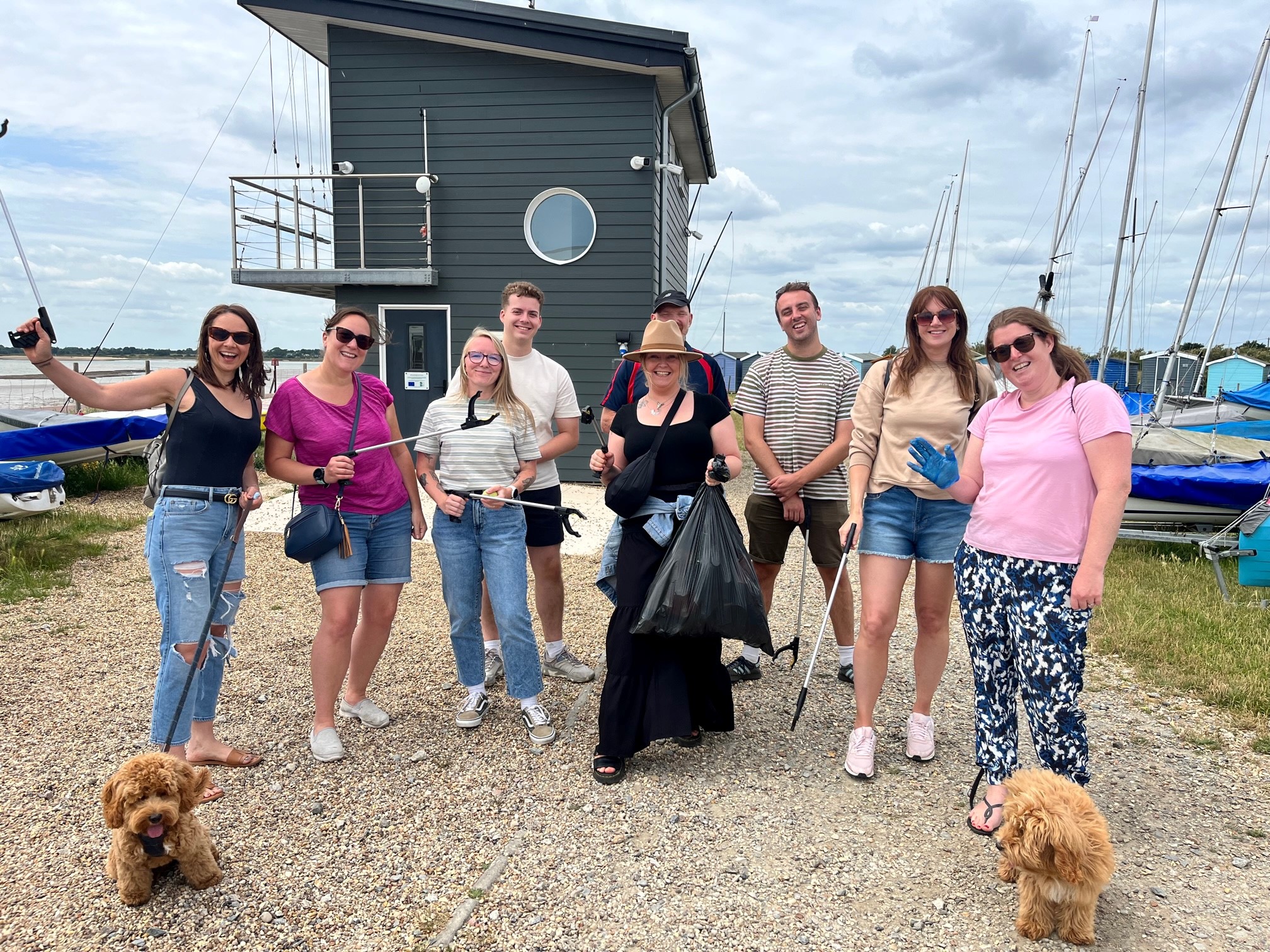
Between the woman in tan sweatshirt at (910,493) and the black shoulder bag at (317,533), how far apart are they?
2.07 meters

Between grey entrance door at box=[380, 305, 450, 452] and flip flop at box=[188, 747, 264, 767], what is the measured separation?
24.5 ft

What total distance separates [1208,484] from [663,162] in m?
7.22

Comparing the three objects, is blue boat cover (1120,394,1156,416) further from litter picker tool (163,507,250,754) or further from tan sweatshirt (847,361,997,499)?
litter picker tool (163,507,250,754)

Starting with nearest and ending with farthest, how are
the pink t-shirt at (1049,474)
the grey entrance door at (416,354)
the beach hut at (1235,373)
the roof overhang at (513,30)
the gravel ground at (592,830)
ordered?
the gravel ground at (592,830)
the pink t-shirt at (1049,474)
the roof overhang at (513,30)
the grey entrance door at (416,354)
the beach hut at (1235,373)

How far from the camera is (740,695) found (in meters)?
4.24

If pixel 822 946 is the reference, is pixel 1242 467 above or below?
above

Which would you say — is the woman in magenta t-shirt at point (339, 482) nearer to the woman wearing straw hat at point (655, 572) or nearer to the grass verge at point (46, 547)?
the woman wearing straw hat at point (655, 572)

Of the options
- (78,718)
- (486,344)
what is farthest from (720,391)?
(78,718)

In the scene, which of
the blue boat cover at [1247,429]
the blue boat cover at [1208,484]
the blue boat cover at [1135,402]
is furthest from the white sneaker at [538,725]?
the blue boat cover at [1135,402]

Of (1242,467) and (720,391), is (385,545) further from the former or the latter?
(1242,467)

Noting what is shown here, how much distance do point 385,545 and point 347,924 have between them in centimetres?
153

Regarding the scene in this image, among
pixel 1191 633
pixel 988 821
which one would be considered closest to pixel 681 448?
pixel 988 821

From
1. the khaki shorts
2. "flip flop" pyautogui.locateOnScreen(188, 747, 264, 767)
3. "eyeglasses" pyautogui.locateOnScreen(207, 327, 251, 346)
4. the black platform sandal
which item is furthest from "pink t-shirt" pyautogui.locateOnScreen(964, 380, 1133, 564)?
"flip flop" pyautogui.locateOnScreen(188, 747, 264, 767)

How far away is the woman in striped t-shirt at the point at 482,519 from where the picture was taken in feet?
11.8
